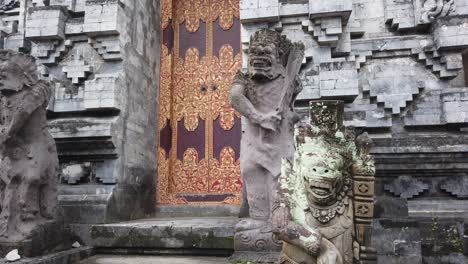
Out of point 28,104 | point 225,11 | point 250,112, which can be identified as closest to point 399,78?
point 250,112

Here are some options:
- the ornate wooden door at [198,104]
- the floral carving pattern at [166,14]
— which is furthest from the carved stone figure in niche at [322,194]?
the floral carving pattern at [166,14]

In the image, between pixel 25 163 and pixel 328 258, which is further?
pixel 25 163

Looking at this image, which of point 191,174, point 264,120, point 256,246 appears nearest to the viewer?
point 256,246

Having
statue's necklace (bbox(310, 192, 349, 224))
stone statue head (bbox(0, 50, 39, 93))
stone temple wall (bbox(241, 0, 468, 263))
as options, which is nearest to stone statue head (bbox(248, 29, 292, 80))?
stone temple wall (bbox(241, 0, 468, 263))

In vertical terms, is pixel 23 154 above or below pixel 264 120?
below

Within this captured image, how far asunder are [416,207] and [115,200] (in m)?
4.57

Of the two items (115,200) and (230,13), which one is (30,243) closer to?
(115,200)

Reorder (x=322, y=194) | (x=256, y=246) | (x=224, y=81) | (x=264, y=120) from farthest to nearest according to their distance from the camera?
(x=224, y=81) < (x=264, y=120) < (x=256, y=246) < (x=322, y=194)

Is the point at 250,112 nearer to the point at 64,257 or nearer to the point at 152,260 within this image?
the point at 152,260

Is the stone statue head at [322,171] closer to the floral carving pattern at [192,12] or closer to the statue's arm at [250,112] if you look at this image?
the statue's arm at [250,112]

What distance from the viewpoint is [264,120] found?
454 cm

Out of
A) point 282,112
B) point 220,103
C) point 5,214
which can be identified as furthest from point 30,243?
point 220,103

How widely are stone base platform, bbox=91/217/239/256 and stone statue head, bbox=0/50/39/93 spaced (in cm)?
218

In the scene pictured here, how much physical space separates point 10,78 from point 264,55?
3.10 meters
